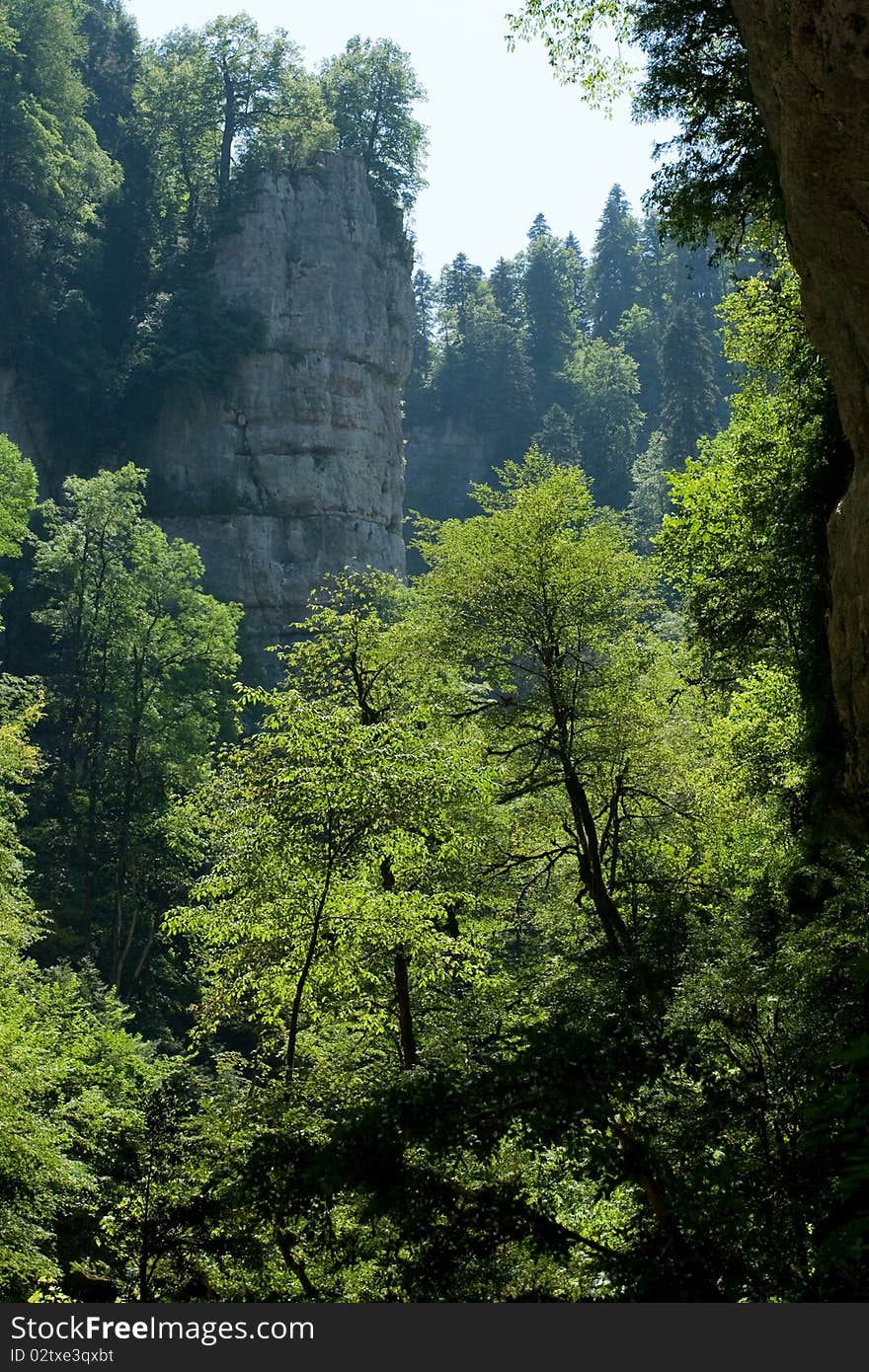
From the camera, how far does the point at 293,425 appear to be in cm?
4772

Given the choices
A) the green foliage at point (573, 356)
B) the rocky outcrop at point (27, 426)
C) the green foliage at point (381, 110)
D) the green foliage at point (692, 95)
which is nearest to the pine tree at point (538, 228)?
the green foliage at point (573, 356)

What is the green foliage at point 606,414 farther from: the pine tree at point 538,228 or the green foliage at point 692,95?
the green foliage at point 692,95

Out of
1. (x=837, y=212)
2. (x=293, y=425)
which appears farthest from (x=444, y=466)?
(x=837, y=212)

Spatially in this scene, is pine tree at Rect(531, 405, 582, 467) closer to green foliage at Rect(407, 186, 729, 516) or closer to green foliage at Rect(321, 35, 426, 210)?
green foliage at Rect(407, 186, 729, 516)

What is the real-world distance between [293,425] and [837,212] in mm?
39911

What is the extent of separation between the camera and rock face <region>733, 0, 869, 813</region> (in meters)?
8.84

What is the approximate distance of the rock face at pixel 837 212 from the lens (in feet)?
29.0

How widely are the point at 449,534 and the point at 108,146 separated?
45.0m

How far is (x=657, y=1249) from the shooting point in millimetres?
7605

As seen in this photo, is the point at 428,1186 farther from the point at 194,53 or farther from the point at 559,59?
the point at 194,53

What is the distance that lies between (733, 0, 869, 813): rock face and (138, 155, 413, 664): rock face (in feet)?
113

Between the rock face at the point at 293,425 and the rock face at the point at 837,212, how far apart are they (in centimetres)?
3455

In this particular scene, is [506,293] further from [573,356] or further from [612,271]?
[612,271]

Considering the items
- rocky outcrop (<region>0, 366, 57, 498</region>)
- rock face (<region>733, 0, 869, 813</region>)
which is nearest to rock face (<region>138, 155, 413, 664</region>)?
rocky outcrop (<region>0, 366, 57, 498</region>)
